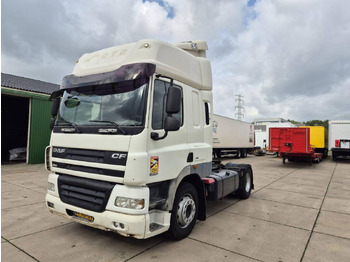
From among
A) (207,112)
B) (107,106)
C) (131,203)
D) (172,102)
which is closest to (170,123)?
(172,102)

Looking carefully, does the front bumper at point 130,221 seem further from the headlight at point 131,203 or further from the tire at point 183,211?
the tire at point 183,211

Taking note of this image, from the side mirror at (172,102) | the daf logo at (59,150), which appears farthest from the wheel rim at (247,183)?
the daf logo at (59,150)

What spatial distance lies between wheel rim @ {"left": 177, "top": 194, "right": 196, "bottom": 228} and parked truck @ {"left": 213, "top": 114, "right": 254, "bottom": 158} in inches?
504

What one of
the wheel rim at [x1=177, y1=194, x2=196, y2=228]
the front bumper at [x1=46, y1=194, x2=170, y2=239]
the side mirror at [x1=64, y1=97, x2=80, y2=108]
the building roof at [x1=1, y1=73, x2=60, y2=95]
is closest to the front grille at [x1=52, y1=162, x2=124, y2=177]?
the front bumper at [x1=46, y1=194, x2=170, y2=239]

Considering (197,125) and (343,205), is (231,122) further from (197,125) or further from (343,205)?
(197,125)

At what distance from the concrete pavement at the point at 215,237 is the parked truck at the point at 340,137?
13.4 meters

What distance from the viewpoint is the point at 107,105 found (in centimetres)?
331

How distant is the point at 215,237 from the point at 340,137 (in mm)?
17691

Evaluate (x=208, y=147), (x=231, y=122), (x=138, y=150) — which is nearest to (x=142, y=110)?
(x=138, y=150)

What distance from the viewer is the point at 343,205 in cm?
616

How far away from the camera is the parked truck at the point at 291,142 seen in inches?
522

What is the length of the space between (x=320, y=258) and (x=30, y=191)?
277 inches

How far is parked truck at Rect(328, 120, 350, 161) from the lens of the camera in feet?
Result: 56.5

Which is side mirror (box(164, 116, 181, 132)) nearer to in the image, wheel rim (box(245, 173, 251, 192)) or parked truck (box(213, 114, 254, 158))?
wheel rim (box(245, 173, 251, 192))
